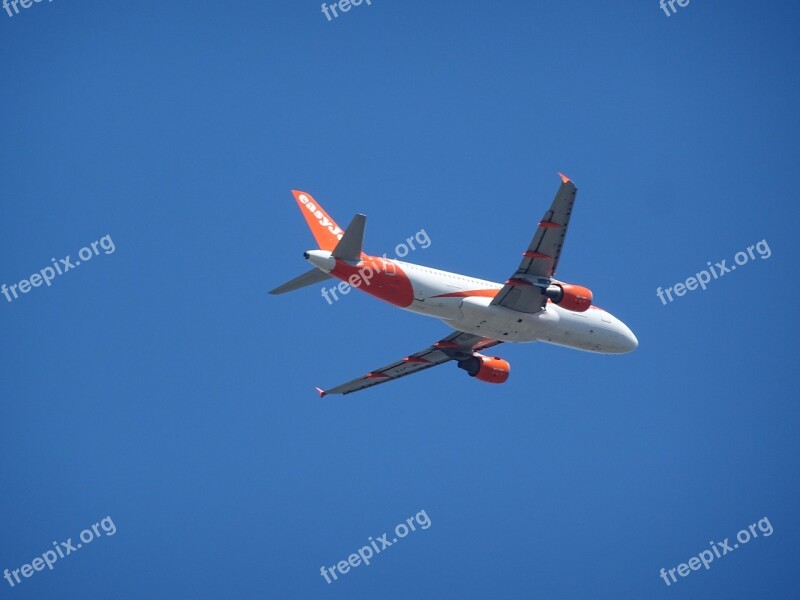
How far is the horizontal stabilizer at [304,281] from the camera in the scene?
1617 inches

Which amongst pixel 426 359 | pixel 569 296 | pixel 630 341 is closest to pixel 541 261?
pixel 569 296

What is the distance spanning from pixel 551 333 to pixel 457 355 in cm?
562

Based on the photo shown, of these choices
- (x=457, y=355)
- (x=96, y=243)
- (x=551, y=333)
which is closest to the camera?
(x=551, y=333)

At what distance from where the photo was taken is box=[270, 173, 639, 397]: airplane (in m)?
41.7

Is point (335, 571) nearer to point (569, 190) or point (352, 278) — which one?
point (352, 278)

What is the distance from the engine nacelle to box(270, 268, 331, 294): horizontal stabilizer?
974cm

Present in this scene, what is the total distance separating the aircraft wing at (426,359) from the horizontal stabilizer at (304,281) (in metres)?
10.7

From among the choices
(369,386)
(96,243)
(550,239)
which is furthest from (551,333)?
(96,243)

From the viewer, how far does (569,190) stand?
40.3 m

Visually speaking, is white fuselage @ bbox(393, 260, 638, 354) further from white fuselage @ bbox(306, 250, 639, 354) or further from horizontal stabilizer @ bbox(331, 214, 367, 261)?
horizontal stabilizer @ bbox(331, 214, 367, 261)

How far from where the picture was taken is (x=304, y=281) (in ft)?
136

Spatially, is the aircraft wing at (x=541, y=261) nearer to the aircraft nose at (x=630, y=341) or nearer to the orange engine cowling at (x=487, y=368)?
the orange engine cowling at (x=487, y=368)

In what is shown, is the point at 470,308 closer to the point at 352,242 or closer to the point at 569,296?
the point at 569,296

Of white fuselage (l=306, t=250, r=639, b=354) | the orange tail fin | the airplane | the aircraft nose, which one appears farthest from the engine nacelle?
the orange tail fin
